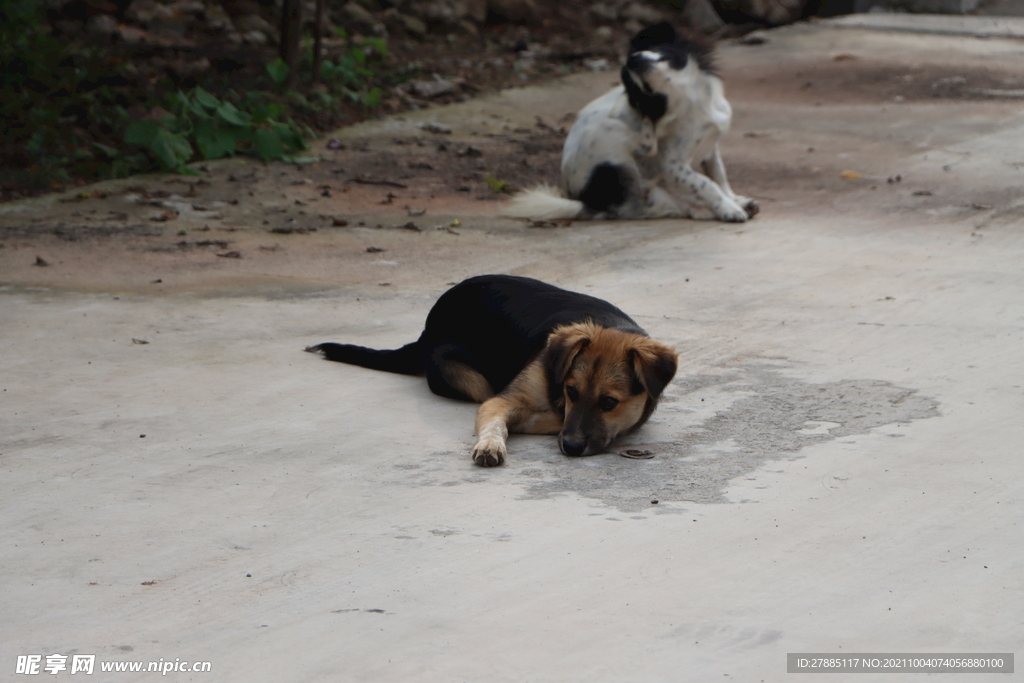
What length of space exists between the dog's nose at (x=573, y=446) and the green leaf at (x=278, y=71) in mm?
8041

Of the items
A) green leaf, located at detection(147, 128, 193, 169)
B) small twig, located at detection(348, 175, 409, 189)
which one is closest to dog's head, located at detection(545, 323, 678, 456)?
small twig, located at detection(348, 175, 409, 189)

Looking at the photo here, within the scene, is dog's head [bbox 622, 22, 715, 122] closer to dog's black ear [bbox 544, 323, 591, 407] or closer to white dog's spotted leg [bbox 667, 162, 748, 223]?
white dog's spotted leg [bbox 667, 162, 748, 223]

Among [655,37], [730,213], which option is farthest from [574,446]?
[655,37]

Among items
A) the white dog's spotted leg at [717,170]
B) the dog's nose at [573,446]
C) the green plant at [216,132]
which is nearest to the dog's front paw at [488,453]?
the dog's nose at [573,446]

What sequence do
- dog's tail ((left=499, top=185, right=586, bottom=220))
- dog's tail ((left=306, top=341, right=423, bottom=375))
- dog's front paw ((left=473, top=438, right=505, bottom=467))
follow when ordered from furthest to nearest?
dog's tail ((left=499, top=185, right=586, bottom=220))
dog's tail ((left=306, top=341, right=423, bottom=375))
dog's front paw ((left=473, top=438, right=505, bottom=467))

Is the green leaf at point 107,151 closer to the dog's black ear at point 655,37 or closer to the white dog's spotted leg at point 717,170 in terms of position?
the dog's black ear at point 655,37

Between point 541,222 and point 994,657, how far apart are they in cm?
609

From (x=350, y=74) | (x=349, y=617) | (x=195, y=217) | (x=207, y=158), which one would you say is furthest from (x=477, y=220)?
(x=349, y=617)

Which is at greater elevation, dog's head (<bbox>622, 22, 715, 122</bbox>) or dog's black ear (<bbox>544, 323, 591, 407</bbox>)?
dog's head (<bbox>622, 22, 715, 122</bbox>)

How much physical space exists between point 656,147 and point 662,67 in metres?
0.60

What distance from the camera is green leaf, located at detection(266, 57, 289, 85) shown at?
1117 centimetres

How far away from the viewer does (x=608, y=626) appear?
282 cm

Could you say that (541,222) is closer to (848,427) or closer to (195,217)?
(195,217)

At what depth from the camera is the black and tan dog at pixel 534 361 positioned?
4.22m
